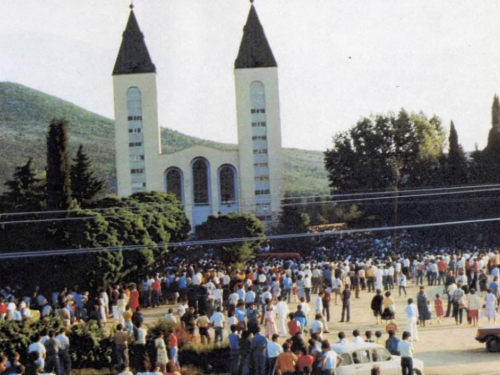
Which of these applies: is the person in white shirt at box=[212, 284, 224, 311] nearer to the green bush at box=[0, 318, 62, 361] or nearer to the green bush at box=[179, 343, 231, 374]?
the green bush at box=[179, 343, 231, 374]

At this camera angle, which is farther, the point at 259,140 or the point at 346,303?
the point at 259,140

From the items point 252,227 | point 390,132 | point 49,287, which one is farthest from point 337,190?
point 49,287

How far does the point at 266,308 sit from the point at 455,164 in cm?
3819

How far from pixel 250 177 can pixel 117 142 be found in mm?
11900

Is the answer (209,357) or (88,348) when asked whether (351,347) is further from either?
(88,348)

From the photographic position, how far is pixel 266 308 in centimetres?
2855

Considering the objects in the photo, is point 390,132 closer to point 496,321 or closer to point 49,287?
point 49,287

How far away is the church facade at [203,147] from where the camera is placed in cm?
8406

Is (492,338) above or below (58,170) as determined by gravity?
below

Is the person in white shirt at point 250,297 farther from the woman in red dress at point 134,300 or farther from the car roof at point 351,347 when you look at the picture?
the car roof at point 351,347

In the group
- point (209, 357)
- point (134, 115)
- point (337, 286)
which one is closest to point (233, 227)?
point (337, 286)

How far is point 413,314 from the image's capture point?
26.4 metres

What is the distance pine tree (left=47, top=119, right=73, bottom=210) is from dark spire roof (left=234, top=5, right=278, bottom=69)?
130 ft

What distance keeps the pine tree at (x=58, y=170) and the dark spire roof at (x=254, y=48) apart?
130ft
